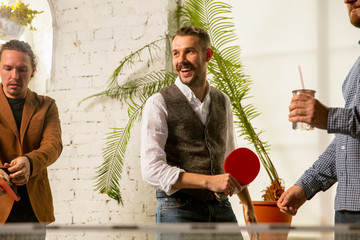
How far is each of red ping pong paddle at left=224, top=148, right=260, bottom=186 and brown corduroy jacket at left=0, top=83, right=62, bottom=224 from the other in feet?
3.52

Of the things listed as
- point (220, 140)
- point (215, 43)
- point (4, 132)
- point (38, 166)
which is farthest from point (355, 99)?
point (215, 43)

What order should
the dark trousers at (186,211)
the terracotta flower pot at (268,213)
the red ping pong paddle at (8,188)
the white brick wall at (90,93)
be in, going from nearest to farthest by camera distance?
1. the dark trousers at (186,211)
2. the red ping pong paddle at (8,188)
3. the terracotta flower pot at (268,213)
4. the white brick wall at (90,93)

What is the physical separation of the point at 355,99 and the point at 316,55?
213cm

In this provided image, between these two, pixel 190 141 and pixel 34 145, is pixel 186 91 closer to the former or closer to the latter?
pixel 190 141

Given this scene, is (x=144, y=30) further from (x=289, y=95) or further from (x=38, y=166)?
(x=38, y=166)

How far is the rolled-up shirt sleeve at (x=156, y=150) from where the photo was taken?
1854mm

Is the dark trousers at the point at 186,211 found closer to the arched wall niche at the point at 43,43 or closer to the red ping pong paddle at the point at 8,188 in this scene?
the red ping pong paddle at the point at 8,188

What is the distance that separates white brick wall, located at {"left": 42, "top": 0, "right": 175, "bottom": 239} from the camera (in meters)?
3.49

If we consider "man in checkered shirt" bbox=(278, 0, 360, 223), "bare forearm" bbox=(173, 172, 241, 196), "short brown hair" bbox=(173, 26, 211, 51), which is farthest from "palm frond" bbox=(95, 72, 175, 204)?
"man in checkered shirt" bbox=(278, 0, 360, 223)

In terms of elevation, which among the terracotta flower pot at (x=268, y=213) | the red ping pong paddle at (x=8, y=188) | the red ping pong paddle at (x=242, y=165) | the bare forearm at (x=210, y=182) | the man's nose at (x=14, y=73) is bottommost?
the terracotta flower pot at (x=268, y=213)

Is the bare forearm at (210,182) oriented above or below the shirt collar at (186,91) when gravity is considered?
below

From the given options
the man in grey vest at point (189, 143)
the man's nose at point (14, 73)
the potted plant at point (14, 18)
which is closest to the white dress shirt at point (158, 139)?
the man in grey vest at point (189, 143)

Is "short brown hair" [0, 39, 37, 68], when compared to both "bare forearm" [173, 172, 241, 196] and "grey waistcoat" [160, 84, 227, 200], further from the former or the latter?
"bare forearm" [173, 172, 241, 196]

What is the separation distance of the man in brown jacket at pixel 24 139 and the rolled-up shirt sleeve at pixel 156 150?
0.73m
